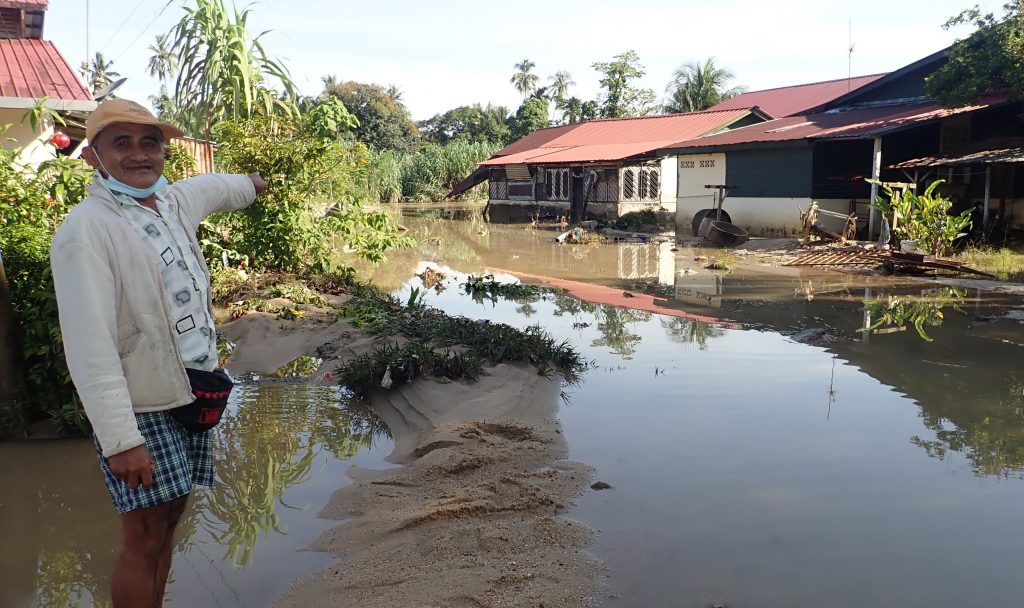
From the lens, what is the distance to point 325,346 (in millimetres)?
8047

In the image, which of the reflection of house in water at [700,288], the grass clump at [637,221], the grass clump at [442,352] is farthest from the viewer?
the grass clump at [637,221]

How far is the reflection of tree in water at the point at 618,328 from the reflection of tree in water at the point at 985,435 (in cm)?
313

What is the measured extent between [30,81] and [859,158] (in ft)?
66.4

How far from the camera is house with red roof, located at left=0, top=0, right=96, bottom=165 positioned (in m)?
8.46

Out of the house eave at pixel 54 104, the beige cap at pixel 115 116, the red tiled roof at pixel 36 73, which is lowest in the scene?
the beige cap at pixel 115 116

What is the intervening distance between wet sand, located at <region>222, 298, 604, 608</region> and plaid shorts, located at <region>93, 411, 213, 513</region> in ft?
3.35

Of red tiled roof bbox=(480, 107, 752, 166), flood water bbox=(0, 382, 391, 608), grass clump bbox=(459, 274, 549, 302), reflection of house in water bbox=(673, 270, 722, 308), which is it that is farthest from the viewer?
red tiled roof bbox=(480, 107, 752, 166)

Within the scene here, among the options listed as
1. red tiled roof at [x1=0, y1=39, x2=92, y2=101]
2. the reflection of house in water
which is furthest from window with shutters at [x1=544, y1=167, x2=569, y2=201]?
red tiled roof at [x1=0, y1=39, x2=92, y2=101]

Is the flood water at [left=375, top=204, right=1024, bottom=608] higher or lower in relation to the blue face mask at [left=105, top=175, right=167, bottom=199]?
lower

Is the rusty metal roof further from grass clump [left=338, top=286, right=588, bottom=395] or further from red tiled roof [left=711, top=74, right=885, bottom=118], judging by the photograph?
red tiled roof [left=711, top=74, right=885, bottom=118]

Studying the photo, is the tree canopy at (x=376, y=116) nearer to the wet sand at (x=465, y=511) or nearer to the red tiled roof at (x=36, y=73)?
the red tiled roof at (x=36, y=73)

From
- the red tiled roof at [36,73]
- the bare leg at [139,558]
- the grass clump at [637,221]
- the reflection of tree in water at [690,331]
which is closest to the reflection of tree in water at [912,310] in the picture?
the reflection of tree in water at [690,331]

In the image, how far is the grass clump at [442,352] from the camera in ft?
21.7

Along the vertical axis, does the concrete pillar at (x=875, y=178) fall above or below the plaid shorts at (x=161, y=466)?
above
